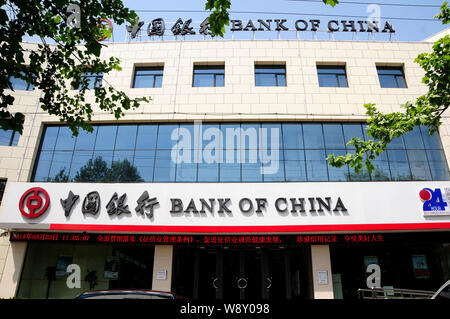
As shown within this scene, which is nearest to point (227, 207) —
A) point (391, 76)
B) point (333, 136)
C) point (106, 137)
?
point (333, 136)

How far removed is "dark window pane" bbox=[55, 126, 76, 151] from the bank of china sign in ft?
7.63

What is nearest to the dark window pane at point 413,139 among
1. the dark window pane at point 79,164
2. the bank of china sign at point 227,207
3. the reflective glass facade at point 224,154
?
the reflective glass facade at point 224,154

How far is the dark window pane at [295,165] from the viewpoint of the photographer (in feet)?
44.7

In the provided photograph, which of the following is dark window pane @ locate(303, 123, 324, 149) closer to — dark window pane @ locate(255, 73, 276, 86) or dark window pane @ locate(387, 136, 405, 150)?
dark window pane @ locate(255, 73, 276, 86)

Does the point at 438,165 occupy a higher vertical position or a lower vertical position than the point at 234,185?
higher

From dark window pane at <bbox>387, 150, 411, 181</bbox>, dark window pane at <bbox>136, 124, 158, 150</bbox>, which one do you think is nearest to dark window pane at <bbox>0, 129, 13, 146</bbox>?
dark window pane at <bbox>136, 124, 158, 150</bbox>

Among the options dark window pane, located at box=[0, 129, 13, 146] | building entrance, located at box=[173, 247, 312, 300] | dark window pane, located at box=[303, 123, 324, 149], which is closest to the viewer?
building entrance, located at box=[173, 247, 312, 300]

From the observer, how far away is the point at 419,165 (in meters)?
14.0

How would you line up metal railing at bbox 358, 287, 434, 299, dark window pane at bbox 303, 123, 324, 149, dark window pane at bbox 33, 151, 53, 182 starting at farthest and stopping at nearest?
dark window pane at bbox 303, 123, 324, 149 → dark window pane at bbox 33, 151, 53, 182 → metal railing at bbox 358, 287, 434, 299

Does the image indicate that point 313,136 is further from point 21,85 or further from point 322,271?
point 21,85

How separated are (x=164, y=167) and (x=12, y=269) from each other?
7834 millimetres

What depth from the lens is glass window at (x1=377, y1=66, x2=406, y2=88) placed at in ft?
51.6
